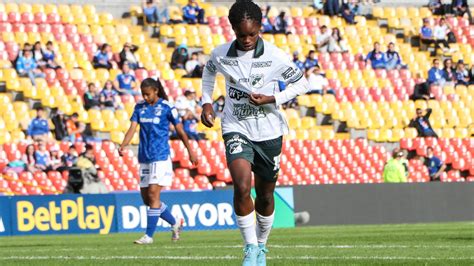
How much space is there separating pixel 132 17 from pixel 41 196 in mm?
12387

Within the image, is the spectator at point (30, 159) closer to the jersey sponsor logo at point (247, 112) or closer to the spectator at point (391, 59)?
the spectator at point (391, 59)

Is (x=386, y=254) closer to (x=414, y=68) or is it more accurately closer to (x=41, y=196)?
(x=41, y=196)

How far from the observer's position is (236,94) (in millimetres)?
9641

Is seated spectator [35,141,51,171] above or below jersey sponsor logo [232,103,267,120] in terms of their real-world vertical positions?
below

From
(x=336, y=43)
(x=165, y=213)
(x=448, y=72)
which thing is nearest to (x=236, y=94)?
(x=165, y=213)

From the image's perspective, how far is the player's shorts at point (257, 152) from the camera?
9523mm

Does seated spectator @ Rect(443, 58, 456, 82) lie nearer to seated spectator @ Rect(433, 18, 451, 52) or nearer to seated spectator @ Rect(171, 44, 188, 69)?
seated spectator @ Rect(433, 18, 451, 52)

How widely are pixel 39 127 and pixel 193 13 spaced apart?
912cm

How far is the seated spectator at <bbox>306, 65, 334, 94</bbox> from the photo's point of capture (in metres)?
33.0

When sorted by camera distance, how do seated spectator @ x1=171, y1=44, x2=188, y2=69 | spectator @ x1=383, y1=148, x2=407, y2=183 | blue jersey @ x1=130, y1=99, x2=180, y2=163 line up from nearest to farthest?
blue jersey @ x1=130, y1=99, x2=180, y2=163, spectator @ x1=383, y1=148, x2=407, y2=183, seated spectator @ x1=171, y1=44, x2=188, y2=69

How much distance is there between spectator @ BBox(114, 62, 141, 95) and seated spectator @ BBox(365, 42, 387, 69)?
361 inches

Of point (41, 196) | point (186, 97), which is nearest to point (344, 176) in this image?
point (186, 97)

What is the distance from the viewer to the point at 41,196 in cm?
2194

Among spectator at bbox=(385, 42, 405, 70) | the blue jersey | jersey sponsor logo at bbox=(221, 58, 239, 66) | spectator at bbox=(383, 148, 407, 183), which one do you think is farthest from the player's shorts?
spectator at bbox=(385, 42, 405, 70)
